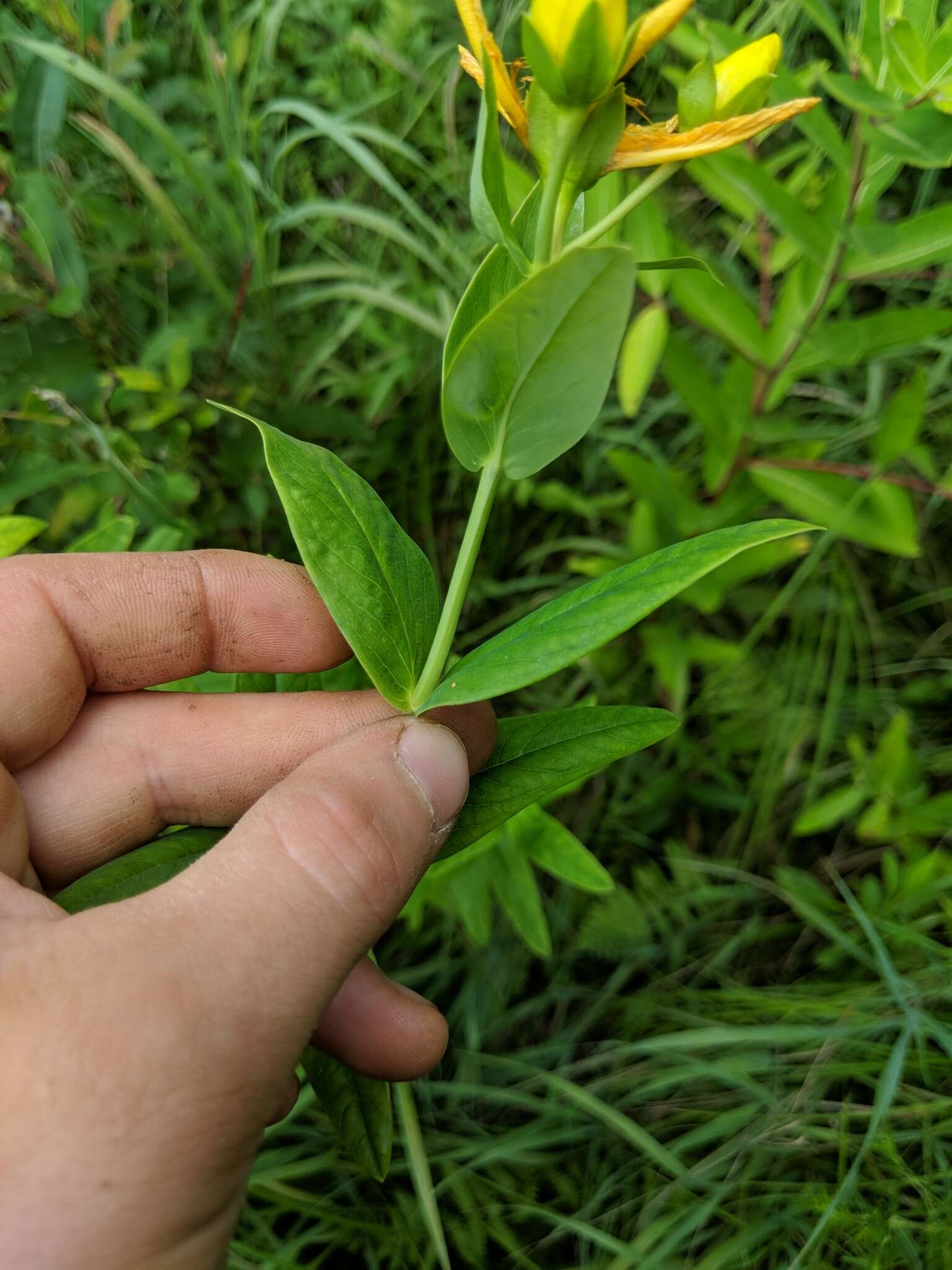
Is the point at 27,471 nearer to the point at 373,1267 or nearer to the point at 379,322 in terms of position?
the point at 379,322

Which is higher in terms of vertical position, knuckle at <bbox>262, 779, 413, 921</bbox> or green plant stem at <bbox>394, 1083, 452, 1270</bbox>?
knuckle at <bbox>262, 779, 413, 921</bbox>

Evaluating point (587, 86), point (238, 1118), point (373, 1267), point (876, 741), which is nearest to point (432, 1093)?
point (373, 1267)

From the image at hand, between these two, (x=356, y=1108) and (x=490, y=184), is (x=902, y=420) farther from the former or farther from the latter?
(x=356, y=1108)

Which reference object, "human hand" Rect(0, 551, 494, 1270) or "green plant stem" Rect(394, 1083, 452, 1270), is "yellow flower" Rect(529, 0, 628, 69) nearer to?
"human hand" Rect(0, 551, 494, 1270)

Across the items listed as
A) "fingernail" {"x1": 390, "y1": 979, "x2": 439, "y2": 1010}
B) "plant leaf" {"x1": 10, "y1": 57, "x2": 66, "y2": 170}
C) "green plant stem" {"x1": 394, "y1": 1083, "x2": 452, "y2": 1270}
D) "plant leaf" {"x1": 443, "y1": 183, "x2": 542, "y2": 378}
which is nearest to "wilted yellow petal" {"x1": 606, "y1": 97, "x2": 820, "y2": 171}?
"plant leaf" {"x1": 443, "y1": 183, "x2": 542, "y2": 378}

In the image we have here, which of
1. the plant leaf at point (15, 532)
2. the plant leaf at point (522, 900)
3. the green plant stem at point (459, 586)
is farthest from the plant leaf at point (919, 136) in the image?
the plant leaf at point (15, 532)
